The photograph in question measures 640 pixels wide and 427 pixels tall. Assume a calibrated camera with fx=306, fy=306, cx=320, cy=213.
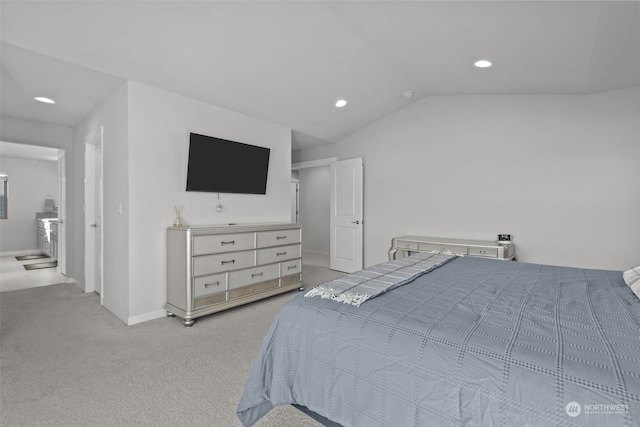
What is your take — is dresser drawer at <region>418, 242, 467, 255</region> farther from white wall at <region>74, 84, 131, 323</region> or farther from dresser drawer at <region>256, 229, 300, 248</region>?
white wall at <region>74, 84, 131, 323</region>

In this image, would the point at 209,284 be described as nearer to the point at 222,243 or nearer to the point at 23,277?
the point at 222,243

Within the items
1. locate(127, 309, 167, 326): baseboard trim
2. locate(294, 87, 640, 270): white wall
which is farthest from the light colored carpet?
A: locate(294, 87, 640, 270): white wall

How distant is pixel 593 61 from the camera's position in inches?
110

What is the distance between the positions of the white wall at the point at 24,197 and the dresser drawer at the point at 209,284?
290 inches

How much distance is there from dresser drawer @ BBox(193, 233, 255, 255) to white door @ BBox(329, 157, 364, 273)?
2.24 m

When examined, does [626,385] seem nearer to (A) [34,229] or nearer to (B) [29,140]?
→ (B) [29,140]

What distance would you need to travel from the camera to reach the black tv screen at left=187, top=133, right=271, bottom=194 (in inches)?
137

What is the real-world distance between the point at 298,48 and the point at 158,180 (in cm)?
199

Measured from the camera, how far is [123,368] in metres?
2.21

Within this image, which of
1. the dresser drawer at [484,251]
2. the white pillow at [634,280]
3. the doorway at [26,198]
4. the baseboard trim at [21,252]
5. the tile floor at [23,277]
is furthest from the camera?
the baseboard trim at [21,252]

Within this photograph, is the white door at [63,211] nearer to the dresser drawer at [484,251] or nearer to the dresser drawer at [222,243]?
the dresser drawer at [222,243]

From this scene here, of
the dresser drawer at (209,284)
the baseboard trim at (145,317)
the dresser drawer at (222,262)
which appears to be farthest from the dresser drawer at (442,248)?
the baseboard trim at (145,317)

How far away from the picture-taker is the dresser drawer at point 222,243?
3.07 m

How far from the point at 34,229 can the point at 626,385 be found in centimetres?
1040
